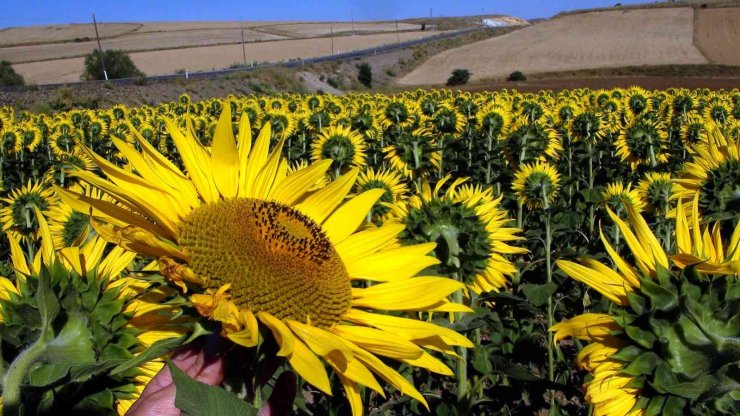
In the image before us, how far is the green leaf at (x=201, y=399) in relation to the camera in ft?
2.76

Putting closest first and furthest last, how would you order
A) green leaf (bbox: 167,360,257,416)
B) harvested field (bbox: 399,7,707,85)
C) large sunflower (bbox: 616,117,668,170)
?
1. green leaf (bbox: 167,360,257,416)
2. large sunflower (bbox: 616,117,668,170)
3. harvested field (bbox: 399,7,707,85)

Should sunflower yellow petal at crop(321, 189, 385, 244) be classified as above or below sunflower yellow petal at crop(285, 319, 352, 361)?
above

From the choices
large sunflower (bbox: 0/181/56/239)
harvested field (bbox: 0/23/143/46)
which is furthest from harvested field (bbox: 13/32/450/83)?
large sunflower (bbox: 0/181/56/239)

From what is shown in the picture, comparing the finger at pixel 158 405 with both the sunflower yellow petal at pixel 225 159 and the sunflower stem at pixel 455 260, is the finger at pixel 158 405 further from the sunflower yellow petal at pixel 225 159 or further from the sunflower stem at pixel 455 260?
the sunflower stem at pixel 455 260

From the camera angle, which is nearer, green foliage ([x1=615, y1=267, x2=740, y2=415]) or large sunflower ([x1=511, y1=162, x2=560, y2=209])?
green foliage ([x1=615, y1=267, x2=740, y2=415])

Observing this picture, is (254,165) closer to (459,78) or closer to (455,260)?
(455,260)

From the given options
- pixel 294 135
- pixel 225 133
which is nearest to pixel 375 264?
pixel 225 133

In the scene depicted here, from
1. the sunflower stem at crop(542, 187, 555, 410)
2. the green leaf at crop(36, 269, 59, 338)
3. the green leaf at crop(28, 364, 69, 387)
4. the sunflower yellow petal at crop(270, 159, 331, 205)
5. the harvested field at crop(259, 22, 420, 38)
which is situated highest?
the harvested field at crop(259, 22, 420, 38)

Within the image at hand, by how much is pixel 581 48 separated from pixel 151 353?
196ft

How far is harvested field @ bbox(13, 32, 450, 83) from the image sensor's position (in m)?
50.2

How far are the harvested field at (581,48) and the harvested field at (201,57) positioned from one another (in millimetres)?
14784

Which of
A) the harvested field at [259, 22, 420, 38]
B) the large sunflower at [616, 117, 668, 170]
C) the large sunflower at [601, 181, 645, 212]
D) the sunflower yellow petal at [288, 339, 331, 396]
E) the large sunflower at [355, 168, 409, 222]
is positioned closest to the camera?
the sunflower yellow petal at [288, 339, 331, 396]

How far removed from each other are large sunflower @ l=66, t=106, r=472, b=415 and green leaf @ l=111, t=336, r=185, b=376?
66mm

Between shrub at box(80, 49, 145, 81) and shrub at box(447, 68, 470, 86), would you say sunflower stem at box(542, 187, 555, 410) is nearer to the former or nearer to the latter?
shrub at box(447, 68, 470, 86)
